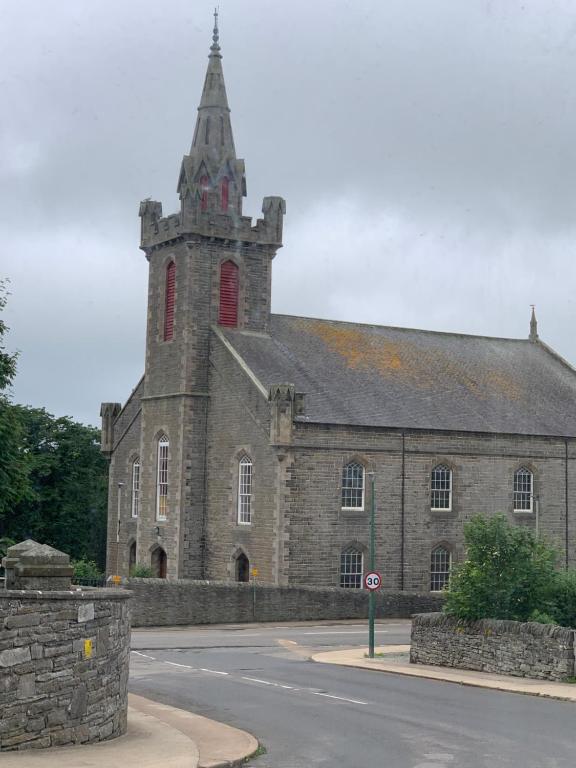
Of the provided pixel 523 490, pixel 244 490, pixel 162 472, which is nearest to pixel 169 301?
pixel 162 472

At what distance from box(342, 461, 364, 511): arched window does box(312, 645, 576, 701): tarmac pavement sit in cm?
1409

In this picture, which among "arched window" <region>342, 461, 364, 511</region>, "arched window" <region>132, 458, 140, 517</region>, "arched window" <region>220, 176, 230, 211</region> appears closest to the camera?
"arched window" <region>342, 461, 364, 511</region>

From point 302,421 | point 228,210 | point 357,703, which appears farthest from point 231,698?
point 228,210

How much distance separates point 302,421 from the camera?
50312 millimetres

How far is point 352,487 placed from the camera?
52000 mm

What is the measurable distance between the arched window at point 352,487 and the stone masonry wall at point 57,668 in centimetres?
3428

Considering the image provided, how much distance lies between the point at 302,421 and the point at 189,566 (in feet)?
30.1

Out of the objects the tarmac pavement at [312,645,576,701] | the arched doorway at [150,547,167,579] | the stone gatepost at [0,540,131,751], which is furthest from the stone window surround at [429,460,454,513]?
the stone gatepost at [0,540,131,751]

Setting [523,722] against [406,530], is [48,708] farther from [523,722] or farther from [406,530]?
[406,530]

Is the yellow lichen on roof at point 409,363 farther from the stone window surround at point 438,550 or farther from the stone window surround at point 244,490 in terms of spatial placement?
the stone window surround at point 438,550

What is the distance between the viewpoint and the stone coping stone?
15.4 metres

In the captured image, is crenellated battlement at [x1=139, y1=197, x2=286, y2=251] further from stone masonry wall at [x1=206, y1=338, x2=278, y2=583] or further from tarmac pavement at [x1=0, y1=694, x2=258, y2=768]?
tarmac pavement at [x1=0, y1=694, x2=258, y2=768]

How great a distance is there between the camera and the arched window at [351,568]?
51.5 meters

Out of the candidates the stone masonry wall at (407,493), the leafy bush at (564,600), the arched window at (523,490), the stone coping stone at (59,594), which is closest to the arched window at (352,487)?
the stone masonry wall at (407,493)
